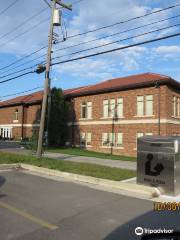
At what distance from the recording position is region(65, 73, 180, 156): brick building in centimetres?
3103

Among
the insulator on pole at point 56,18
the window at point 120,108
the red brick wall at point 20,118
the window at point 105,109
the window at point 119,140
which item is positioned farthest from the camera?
the red brick wall at point 20,118

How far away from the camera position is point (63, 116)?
39.2 meters

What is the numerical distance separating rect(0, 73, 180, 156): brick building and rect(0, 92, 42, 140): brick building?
8775 millimetres

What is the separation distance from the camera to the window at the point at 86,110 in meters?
37.8

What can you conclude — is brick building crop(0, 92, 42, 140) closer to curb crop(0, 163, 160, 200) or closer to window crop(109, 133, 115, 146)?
window crop(109, 133, 115, 146)

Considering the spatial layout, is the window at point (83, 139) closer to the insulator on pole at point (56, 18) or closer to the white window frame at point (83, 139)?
the white window frame at point (83, 139)

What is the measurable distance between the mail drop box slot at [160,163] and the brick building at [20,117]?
1345 inches

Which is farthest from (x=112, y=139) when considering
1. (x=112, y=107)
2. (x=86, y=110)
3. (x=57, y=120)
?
(x=57, y=120)

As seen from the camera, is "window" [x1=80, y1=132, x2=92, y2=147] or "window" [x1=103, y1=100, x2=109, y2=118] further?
"window" [x1=80, y1=132, x2=92, y2=147]

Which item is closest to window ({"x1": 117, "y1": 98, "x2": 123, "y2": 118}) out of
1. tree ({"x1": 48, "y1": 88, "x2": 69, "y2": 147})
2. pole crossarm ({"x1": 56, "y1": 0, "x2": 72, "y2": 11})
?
tree ({"x1": 48, "y1": 88, "x2": 69, "y2": 147})

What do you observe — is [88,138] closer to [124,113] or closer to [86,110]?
[86,110]

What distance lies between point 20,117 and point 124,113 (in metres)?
21.5

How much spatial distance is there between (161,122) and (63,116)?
487 inches

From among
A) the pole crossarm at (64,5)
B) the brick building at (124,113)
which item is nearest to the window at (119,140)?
the brick building at (124,113)
